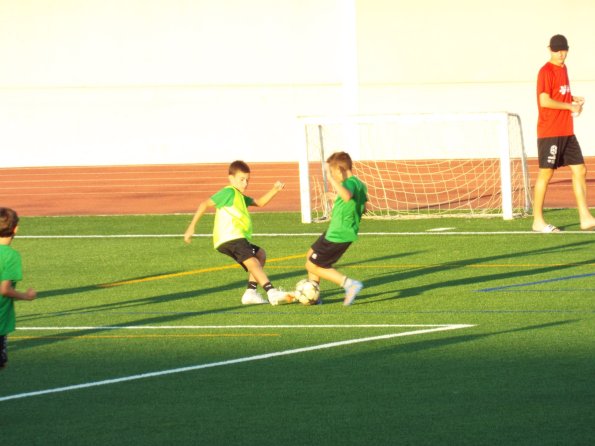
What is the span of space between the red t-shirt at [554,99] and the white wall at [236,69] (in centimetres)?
2015

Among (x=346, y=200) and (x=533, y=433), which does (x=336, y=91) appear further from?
(x=533, y=433)

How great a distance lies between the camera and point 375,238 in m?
15.4

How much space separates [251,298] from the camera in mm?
10562

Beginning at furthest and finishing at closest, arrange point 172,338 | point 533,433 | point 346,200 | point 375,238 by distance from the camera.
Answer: point 375,238, point 346,200, point 172,338, point 533,433

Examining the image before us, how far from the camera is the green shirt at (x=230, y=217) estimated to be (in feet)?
35.7

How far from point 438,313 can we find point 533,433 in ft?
12.4

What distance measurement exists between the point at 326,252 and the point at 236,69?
84.4ft

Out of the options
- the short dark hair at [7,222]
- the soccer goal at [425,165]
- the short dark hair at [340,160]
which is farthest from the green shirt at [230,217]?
the soccer goal at [425,165]

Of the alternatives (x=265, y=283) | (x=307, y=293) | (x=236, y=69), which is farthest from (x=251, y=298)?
(x=236, y=69)

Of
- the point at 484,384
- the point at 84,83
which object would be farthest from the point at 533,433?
the point at 84,83

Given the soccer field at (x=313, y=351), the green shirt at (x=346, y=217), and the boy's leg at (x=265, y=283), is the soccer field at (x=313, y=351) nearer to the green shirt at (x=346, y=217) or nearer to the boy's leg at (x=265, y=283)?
the boy's leg at (x=265, y=283)

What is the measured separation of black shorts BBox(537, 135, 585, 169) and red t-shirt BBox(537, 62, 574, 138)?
0.23 ft

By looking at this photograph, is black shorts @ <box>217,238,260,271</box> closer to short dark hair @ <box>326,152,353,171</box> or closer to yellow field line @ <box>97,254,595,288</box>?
short dark hair @ <box>326,152,353,171</box>

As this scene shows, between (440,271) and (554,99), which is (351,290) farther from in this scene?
(554,99)
